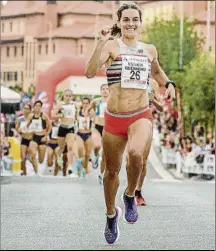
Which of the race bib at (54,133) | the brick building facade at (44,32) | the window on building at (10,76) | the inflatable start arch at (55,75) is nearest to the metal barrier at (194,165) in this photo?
the race bib at (54,133)

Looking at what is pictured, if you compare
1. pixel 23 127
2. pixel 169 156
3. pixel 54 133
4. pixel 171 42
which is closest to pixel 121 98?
pixel 23 127

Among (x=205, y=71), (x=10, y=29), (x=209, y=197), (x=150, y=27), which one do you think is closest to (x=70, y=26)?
(x=10, y=29)

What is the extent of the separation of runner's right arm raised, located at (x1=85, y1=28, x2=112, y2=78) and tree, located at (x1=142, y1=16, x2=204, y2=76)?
230 feet

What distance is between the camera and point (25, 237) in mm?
11508

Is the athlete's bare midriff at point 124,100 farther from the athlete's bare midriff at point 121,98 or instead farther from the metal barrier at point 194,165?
the metal barrier at point 194,165

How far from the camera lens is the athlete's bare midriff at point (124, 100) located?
1121 centimetres

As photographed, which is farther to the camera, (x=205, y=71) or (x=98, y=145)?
(x=205, y=71)

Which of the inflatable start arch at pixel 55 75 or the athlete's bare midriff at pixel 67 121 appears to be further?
the inflatable start arch at pixel 55 75

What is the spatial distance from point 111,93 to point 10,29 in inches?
6921

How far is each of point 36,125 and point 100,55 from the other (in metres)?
18.1

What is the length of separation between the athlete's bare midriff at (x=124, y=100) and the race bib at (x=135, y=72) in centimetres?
5

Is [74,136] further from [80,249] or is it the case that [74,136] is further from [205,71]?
[205,71]

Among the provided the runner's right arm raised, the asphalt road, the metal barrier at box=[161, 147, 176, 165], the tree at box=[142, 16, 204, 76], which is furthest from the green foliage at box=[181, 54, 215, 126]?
the runner's right arm raised

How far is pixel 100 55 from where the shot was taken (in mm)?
10766
